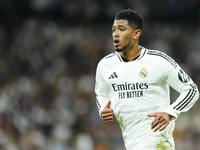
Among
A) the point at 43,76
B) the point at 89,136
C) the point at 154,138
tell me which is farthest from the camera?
the point at 43,76

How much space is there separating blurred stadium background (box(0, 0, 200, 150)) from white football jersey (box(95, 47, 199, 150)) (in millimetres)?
5048

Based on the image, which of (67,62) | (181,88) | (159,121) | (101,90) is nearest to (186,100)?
(181,88)

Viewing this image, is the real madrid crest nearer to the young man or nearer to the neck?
the young man

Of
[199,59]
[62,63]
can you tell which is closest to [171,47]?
[199,59]

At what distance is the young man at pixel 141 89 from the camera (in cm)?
391

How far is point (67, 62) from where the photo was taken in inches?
440

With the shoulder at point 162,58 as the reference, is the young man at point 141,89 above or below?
below

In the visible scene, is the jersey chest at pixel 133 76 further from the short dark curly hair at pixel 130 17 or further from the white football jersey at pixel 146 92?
the short dark curly hair at pixel 130 17

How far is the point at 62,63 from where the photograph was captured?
36.4 ft

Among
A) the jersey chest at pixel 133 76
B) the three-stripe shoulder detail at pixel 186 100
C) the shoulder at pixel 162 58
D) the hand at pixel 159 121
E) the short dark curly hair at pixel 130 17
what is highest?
the short dark curly hair at pixel 130 17

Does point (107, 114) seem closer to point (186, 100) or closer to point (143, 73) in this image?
point (143, 73)

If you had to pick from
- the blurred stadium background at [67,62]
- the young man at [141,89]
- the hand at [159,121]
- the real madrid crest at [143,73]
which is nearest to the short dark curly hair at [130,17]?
the young man at [141,89]

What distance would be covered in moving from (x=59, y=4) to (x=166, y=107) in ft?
30.5

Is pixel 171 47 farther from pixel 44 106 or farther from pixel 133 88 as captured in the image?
pixel 133 88
